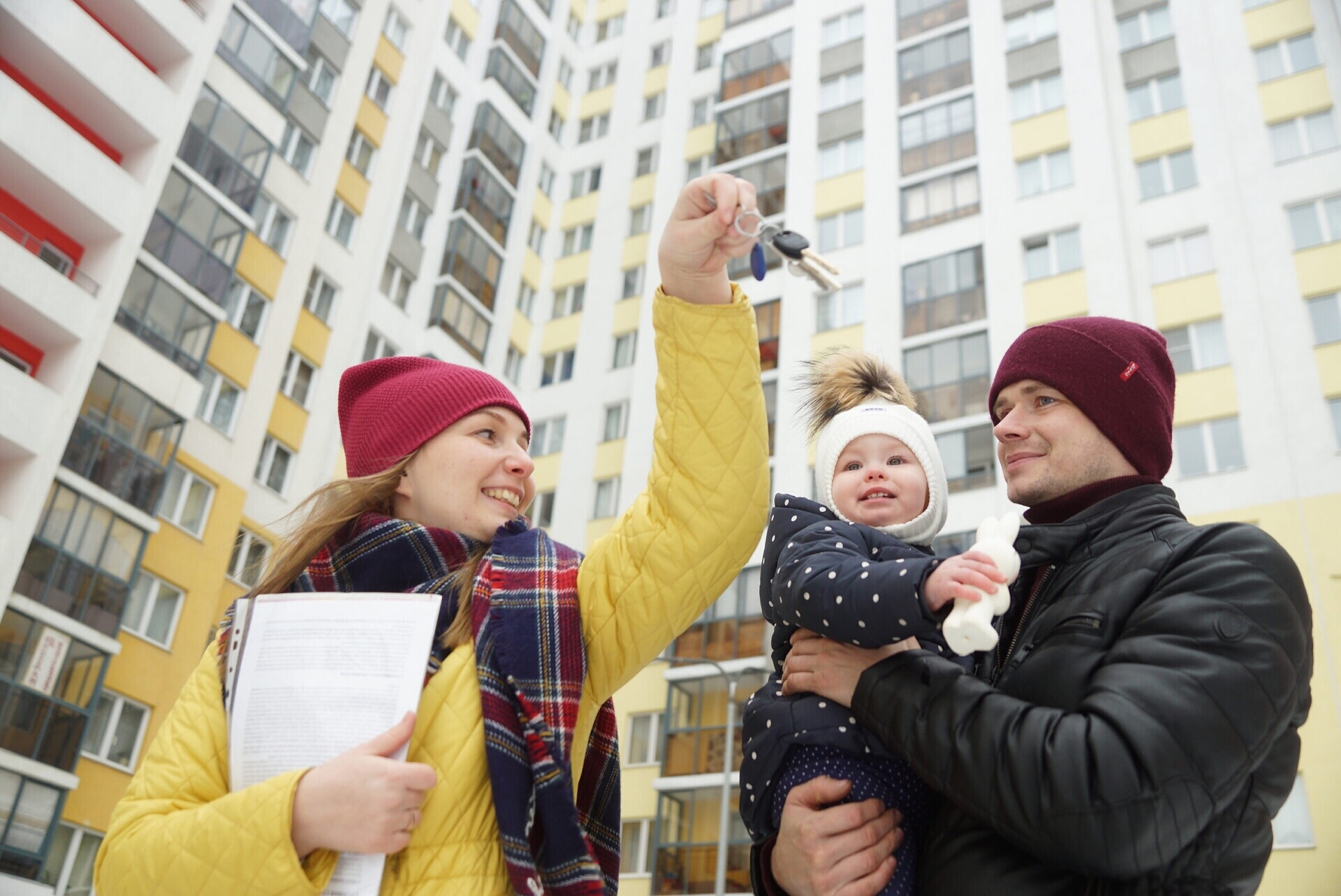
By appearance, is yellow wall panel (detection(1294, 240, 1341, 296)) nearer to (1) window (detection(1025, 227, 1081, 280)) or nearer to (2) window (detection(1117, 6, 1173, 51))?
(1) window (detection(1025, 227, 1081, 280))

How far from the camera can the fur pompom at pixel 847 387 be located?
4.12m

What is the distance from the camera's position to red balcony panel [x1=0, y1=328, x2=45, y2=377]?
21.0 m

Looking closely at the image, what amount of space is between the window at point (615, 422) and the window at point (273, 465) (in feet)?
28.6

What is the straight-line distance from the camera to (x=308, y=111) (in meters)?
28.7

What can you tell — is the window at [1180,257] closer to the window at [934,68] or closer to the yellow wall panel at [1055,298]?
the yellow wall panel at [1055,298]

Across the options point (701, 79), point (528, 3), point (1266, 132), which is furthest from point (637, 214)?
point (1266, 132)

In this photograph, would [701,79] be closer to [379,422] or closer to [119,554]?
[119,554]

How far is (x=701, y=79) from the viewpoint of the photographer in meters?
37.2

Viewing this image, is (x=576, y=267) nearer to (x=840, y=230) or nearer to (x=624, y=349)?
(x=624, y=349)

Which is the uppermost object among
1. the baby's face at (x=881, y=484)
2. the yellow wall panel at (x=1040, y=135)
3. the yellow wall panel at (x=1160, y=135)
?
the yellow wall panel at (x=1040, y=135)

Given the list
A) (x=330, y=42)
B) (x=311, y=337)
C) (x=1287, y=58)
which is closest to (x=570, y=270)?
(x=330, y=42)

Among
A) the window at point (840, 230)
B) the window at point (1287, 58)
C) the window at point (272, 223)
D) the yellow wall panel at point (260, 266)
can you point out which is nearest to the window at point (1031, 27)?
the window at point (1287, 58)

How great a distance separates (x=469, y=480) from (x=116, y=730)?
20.6 meters

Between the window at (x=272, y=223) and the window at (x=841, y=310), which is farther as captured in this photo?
the window at (x=841, y=310)
